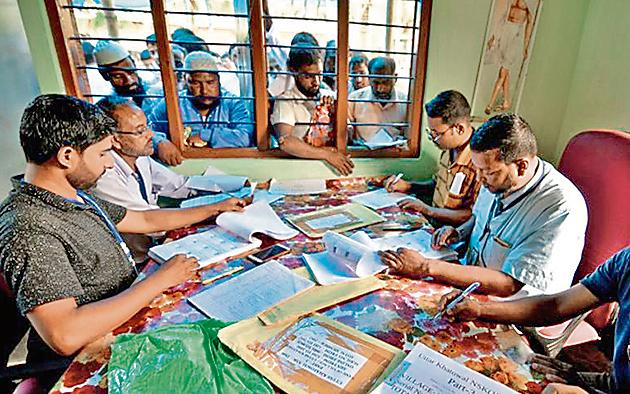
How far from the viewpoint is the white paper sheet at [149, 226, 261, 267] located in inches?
47.5

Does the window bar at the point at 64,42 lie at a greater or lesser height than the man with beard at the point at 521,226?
greater

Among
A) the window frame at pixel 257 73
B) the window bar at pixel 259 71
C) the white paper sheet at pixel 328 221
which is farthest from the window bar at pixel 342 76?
the white paper sheet at pixel 328 221

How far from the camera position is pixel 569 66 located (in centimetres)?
200

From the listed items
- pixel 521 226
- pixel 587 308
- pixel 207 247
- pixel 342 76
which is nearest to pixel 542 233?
pixel 521 226

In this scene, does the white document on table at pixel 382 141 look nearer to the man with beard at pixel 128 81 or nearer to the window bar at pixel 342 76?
the window bar at pixel 342 76

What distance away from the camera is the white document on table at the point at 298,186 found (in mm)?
1847

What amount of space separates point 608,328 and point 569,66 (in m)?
1.41

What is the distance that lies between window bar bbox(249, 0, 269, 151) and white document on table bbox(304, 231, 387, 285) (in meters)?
0.96

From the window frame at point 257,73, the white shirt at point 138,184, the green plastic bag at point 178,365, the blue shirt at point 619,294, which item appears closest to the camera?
the green plastic bag at point 178,365

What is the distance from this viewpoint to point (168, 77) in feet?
5.93

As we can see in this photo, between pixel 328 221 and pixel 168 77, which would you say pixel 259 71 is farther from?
pixel 328 221

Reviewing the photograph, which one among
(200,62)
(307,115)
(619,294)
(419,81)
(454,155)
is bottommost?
(619,294)

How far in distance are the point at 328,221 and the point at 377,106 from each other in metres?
A: 0.92

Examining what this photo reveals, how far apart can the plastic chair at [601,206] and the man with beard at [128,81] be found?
1.76 meters
